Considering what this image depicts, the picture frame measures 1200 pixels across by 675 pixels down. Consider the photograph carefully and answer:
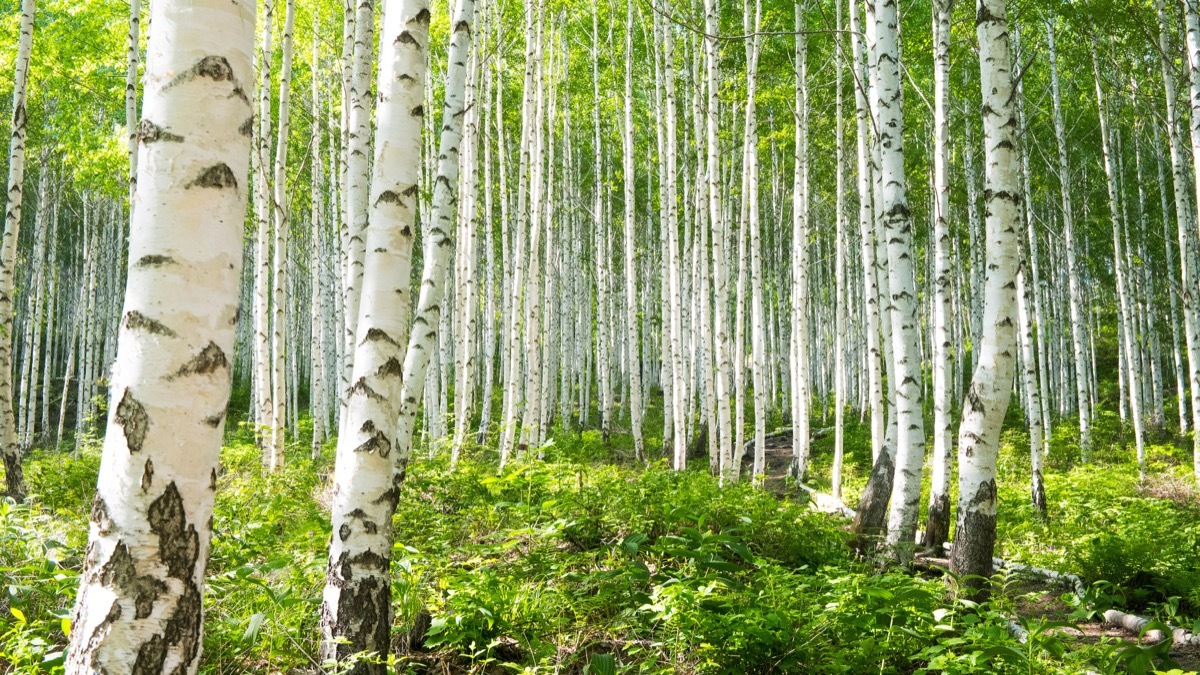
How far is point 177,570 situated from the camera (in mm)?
1695

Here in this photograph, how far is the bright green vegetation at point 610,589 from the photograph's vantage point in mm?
3279

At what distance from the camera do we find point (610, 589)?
3959 millimetres

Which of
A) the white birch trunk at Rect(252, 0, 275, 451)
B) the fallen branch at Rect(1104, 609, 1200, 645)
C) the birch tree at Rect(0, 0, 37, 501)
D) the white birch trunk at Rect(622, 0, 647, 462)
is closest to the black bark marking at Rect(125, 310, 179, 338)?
the fallen branch at Rect(1104, 609, 1200, 645)

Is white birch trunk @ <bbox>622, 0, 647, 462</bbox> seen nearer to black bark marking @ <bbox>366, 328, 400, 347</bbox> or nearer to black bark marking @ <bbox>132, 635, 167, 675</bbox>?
black bark marking @ <bbox>366, 328, 400, 347</bbox>

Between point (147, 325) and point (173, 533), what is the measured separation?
46cm

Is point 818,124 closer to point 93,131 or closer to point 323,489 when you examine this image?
point 323,489

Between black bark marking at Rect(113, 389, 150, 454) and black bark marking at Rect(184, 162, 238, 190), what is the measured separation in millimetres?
492

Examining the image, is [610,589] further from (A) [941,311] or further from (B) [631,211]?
(B) [631,211]

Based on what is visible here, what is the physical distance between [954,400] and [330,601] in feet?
72.1

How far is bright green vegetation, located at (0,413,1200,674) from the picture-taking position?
3.28 meters

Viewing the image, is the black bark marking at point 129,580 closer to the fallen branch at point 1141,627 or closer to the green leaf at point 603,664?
the green leaf at point 603,664

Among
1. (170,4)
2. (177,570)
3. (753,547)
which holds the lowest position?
(753,547)

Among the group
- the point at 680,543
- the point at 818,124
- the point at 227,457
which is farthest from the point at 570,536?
the point at 818,124

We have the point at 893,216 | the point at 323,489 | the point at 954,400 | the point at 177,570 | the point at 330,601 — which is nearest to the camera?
the point at 177,570
